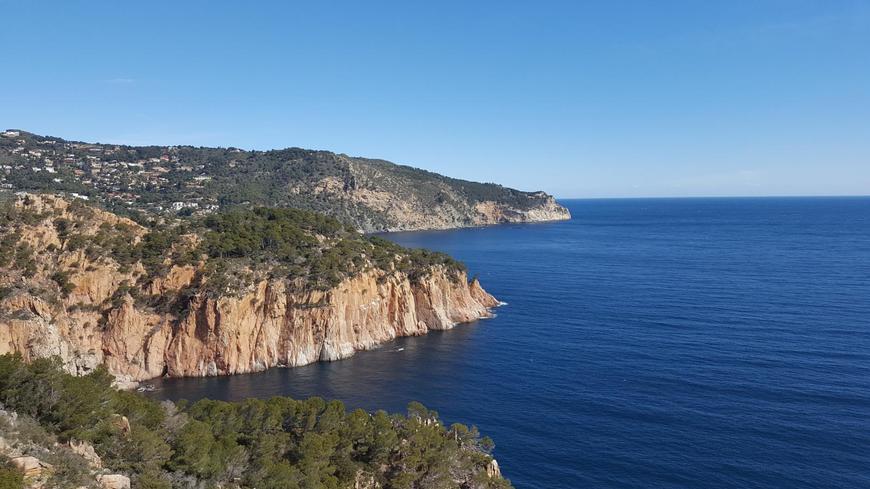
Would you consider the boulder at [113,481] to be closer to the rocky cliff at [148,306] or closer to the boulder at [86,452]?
the boulder at [86,452]

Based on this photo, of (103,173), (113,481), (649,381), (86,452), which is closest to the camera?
(113,481)

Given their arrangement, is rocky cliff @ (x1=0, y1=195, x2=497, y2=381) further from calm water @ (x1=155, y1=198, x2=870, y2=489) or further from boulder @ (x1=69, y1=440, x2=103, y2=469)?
boulder @ (x1=69, y1=440, x2=103, y2=469)

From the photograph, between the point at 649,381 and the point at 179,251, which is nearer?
the point at 649,381

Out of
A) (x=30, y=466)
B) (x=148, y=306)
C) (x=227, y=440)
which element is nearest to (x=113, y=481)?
(x=30, y=466)

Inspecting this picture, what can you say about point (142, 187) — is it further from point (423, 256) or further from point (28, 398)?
point (28, 398)

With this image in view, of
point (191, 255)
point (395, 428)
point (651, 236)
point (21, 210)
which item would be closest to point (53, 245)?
point (21, 210)

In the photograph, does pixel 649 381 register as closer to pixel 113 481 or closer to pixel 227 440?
pixel 227 440
